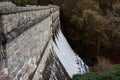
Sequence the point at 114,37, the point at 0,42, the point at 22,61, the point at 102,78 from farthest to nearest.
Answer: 1. the point at 114,37
2. the point at 102,78
3. the point at 22,61
4. the point at 0,42

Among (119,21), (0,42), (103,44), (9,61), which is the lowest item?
(103,44)

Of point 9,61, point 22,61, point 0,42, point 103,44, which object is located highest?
point 0,42

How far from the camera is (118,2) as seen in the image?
28062mm

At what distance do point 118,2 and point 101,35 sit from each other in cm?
655

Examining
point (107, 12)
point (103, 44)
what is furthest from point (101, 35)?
point (107, 12)

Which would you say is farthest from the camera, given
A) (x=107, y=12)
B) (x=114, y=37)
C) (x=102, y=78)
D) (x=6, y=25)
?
(x=107, y=12)

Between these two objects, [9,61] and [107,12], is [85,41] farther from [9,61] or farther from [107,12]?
[9,61]

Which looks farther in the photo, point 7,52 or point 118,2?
point 118,2

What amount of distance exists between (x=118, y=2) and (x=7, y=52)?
978 inches

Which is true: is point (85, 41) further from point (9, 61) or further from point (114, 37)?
point (9, 61)

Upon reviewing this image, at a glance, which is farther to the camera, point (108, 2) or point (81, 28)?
point (108, 2)


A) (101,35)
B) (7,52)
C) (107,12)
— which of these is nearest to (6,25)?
(7,52)

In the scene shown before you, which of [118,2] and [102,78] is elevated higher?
[118,2]

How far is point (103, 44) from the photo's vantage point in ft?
76.6
